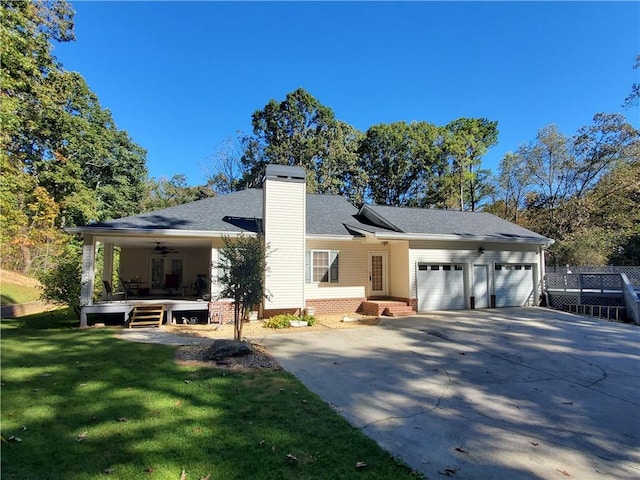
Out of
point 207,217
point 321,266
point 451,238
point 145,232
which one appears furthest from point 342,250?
point 145,232

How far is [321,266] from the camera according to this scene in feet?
46.9

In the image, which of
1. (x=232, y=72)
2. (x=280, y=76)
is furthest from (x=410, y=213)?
(x=280, y=76)

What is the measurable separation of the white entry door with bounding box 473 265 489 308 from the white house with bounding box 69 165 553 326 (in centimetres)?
4

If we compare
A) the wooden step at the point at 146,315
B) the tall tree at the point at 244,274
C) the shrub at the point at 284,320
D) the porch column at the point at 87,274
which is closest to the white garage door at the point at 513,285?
the shrub at the point at 284,320

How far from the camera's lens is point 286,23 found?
12.8 m

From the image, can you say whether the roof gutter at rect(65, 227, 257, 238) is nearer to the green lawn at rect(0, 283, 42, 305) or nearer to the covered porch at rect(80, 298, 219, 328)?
the covered porch at rect(80, 298, 219, 328)

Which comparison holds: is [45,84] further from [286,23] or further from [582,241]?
[582,241]

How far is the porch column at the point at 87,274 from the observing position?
10938 millimetres

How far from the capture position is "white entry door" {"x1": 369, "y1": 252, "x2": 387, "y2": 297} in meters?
15.5

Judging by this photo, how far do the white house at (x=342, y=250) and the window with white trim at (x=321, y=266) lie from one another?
4 centimetres

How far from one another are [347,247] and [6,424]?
1192 cm

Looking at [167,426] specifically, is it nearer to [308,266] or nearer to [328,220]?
[308,266]

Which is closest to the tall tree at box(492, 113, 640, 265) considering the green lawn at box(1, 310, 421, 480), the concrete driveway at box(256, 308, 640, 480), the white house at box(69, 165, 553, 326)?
the white house at box(69, 165, 553, 326)

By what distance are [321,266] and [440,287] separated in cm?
511
